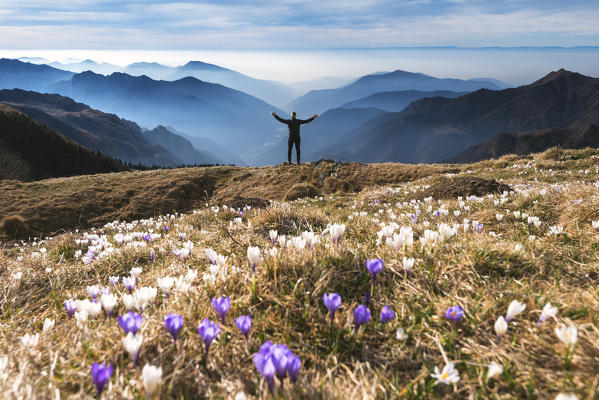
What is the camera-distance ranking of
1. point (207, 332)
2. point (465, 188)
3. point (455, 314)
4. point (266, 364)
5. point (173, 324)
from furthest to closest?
point (465, 188)
point (455, 314)
point (173, 324)
point (207, 332)
point (266, 364)

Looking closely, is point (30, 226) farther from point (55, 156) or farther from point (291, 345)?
point (55, 156)

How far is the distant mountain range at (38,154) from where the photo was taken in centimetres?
11512

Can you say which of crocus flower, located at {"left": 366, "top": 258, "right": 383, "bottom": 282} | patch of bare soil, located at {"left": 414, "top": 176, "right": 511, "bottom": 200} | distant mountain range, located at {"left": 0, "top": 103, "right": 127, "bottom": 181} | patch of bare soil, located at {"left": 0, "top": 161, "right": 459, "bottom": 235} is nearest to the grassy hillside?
crocus flower, located at {"left": 366, "top": 258, "right": 383, "bottom": 282}

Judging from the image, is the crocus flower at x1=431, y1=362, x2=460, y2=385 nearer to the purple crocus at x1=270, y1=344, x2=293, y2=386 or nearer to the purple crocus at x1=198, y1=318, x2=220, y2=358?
the purple crocus at x1=270, y1=344, x2=293, y2=386

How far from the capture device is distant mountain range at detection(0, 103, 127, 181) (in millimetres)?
115125

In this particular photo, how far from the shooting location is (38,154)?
123500 millimetres

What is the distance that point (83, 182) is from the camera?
37188 mm

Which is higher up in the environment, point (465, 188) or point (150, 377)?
point (150, 377)

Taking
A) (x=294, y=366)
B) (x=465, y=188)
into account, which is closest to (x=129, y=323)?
(x=294, y=366)

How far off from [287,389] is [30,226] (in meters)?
32.0

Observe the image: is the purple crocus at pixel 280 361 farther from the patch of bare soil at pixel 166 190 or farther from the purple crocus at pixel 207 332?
the patch of bare soil at pixel 166 190

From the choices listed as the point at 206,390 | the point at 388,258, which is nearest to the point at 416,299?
the point at 388,258

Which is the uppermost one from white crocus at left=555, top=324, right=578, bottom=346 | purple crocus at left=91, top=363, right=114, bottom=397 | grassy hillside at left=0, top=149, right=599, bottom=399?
white crocus at left=555, top=324, right=578, bottom=346

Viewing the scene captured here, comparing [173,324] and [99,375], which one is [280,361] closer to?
[173,324]
